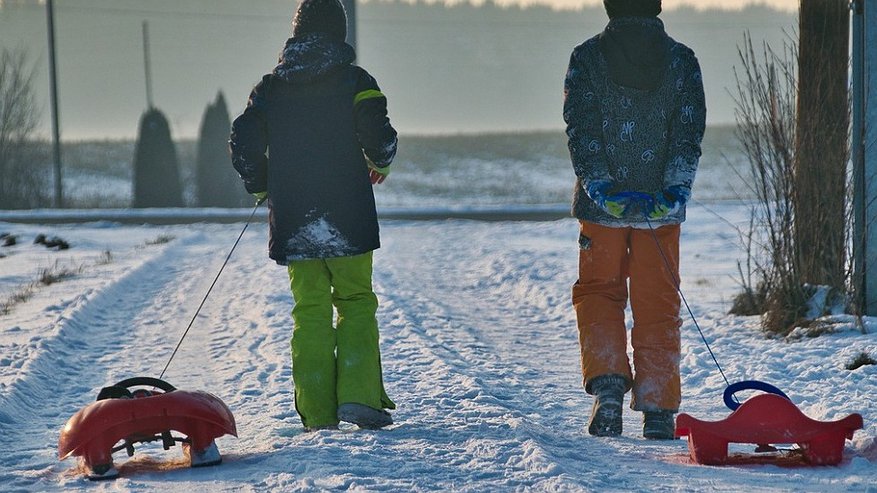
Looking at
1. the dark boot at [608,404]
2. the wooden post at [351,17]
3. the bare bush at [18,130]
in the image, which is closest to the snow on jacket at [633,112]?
the dark boot at [608,404]

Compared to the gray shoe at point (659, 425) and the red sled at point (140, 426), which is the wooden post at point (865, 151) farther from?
the red sled at point (140, 426)

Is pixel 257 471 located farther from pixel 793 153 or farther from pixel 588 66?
pixel 793 153

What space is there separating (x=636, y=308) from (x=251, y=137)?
174 centimetres

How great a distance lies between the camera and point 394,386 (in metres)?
6.25

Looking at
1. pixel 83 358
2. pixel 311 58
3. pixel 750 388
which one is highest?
pixel 311 58

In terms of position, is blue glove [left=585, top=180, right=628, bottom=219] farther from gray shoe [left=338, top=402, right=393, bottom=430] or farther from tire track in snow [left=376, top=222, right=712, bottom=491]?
gray shoe [left=338, top=402, right=393, bottom=430]

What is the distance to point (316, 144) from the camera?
5.17 metres

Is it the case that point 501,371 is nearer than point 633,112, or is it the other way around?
point 633,112

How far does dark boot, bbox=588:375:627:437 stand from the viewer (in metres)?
5.07

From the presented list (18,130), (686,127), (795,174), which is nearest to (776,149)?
(795,174)

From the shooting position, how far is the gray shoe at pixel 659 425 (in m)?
5.05

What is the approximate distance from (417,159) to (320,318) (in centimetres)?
6007

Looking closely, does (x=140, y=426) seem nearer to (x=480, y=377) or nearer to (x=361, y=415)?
(x=361, y=415)

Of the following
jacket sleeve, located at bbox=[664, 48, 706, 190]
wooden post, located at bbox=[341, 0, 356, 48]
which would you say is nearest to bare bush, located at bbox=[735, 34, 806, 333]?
jacket sleeve, located at bbox=[664, 48, 706, 190]
